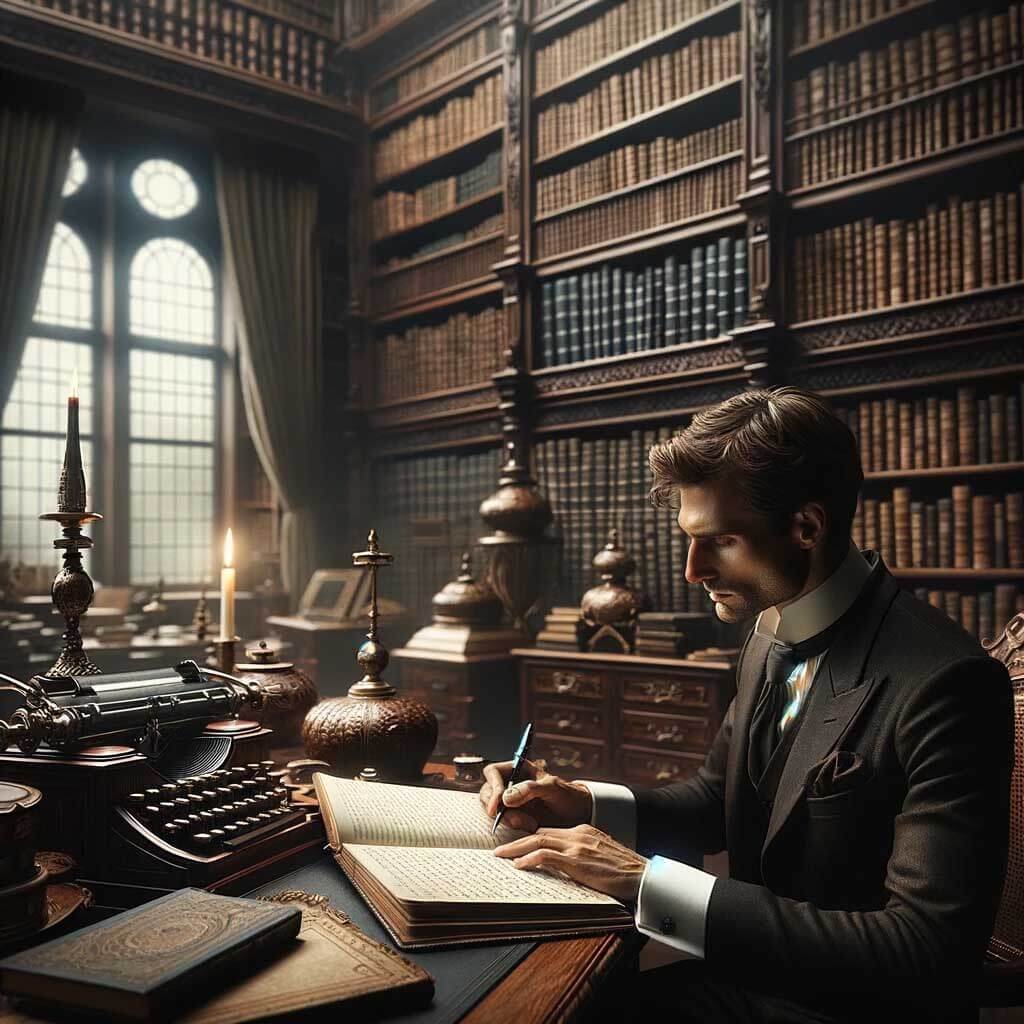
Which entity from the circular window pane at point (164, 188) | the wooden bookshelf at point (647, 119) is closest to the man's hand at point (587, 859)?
the wooden bookshelf at point (647, 119)

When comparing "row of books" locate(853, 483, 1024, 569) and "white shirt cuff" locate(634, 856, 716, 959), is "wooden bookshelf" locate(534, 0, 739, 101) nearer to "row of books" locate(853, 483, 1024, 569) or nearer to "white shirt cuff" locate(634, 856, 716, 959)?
"row of books" locate(853, 483, 1024, 569)

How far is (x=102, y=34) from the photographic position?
209 inches

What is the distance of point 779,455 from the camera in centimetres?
134

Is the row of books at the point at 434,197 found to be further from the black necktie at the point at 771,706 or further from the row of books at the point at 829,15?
the black necktie at the point at 771,706

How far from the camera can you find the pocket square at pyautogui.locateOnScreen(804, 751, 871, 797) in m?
1.22

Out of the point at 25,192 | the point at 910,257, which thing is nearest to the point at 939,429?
the point at 910,257

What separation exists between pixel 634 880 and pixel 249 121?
19.7 ft

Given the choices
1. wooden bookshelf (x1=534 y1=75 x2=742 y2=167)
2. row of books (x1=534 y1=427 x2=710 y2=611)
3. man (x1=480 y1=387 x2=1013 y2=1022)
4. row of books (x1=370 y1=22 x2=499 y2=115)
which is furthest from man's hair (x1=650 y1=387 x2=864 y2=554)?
row of books (x1=370 y1=22 x2=499 y2=115)

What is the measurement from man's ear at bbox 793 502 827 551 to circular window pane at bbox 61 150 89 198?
235 inches

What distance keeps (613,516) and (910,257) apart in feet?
5.82

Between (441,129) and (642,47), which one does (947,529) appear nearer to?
(642,47)

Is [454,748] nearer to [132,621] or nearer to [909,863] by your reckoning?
[132,621]

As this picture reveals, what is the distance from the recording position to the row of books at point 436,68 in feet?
18.6

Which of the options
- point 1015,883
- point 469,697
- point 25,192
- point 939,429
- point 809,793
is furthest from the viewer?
point 25,192
